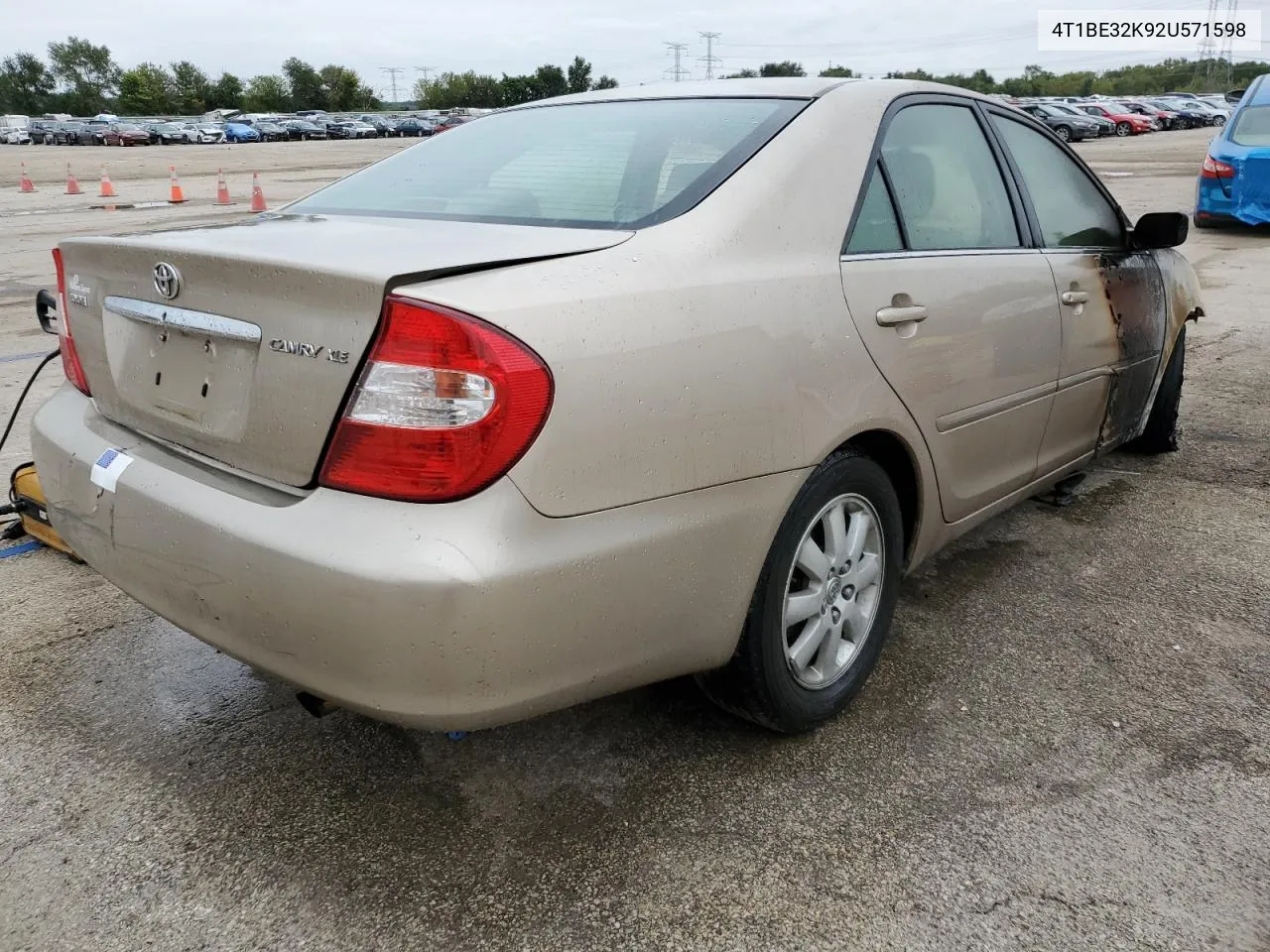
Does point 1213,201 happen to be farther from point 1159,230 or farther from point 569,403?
point 569,403

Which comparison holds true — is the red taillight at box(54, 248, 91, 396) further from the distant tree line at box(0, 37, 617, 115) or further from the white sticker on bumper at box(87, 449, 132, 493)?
the distant tree line at box(0, 37, 617, 115)

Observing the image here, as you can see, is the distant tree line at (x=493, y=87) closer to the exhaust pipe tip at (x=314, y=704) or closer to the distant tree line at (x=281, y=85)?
the distant tree line at (x=281, y=85)

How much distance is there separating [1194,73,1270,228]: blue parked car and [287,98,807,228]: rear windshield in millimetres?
12000

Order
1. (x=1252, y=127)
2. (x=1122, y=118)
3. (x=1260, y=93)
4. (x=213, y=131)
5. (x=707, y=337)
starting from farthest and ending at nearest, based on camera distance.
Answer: (x=213, y=131)
(x=1122, y=118)
(x=1260, y=93)
(x=1252, y=127)
(x=707, y=337)

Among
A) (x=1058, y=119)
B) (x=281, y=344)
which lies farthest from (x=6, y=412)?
(x=1058, y=119)

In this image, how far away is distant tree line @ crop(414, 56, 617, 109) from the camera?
93000 mm

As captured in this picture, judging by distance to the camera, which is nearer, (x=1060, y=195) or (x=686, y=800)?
(x=686, y=800)

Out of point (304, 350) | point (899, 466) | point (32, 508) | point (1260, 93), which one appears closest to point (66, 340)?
point (304, 350)

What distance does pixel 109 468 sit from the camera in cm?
216

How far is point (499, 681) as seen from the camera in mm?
1753

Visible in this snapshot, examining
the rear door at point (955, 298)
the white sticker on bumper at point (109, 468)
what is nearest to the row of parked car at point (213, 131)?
the rear door at point (955, 298)

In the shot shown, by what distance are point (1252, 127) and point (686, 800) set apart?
13.4 m

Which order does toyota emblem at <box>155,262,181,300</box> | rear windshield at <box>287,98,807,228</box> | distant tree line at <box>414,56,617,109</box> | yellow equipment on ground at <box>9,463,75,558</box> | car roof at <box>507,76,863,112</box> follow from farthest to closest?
1. distant tree line at <box>414,56,617,109</box>
2. yellow equipment on ground at <box>9,463,75,558</box>
3. car roof at <box>507,76,863,112</box>
4. rear windshield at <box>287,98,807,228</box>
5. toyota emblem at <box>155,262,181,300</box>

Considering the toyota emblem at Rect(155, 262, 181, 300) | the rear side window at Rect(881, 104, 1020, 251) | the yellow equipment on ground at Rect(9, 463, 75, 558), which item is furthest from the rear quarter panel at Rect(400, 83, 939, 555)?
the yellow equipment on ground at Rect(9, 463, 75, 558)
